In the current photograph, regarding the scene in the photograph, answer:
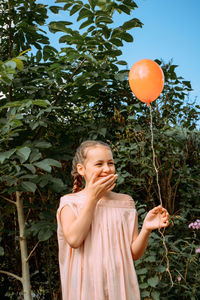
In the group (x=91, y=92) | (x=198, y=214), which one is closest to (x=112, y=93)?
(x=91, y=92)

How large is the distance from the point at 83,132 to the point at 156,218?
1358 millimetres

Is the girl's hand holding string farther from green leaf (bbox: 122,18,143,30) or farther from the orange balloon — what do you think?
green leaf (bbox: 122,18,143,30)

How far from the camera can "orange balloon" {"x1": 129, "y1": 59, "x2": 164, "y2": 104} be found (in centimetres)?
155

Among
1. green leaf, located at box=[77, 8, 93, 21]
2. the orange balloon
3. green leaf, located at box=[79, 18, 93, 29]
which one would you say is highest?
green leaf, located at box=[77, 8, 93, 21]

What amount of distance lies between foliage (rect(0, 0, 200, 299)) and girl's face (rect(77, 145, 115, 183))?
1.09ft

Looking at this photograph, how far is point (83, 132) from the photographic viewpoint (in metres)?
2.38

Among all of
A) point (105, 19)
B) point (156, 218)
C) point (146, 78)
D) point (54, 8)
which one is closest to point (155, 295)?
point (156, 218)

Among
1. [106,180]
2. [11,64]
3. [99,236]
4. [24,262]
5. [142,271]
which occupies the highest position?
[11,64]

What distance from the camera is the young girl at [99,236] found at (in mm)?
1046

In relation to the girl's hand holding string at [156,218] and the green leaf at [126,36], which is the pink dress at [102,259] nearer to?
the girl's hand holding string at [156,218]

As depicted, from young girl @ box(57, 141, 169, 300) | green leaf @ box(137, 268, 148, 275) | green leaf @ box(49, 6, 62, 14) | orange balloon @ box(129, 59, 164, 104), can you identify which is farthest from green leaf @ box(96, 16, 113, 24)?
green leaf @ box(137, 268, 148, 275)

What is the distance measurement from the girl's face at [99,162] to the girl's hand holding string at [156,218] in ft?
0.71

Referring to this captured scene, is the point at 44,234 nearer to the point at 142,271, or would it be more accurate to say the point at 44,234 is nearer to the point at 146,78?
the point at 142,271

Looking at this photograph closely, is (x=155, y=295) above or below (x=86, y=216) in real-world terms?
below
